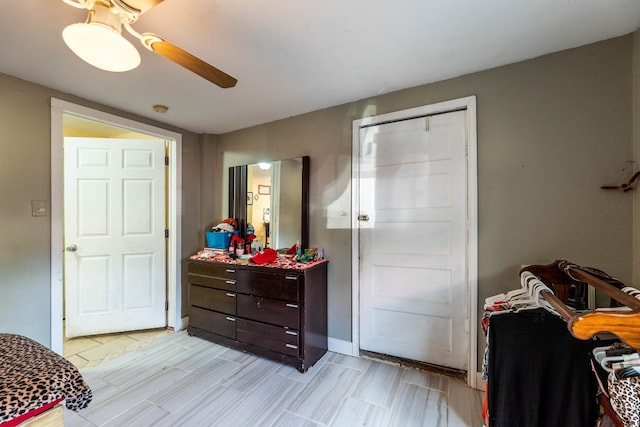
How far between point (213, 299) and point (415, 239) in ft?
6.43

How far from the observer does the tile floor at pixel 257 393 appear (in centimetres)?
164

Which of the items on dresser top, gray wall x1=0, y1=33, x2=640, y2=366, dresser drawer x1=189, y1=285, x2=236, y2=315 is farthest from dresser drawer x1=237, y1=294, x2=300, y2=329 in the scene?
gray wall x1=0, y1=33, x2=640, y2=366

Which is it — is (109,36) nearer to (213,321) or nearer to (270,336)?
(270,336)

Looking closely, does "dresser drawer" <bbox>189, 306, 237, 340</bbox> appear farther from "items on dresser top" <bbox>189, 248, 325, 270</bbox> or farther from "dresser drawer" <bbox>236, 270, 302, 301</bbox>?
"items on dresser top" <bbox>189, 248, 325, 270</bbox>

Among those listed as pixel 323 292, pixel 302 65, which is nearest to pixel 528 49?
pixel 302 65

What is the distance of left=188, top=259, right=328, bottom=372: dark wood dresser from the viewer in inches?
85.0

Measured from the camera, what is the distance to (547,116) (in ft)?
5.63

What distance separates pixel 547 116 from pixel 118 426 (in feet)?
10.7

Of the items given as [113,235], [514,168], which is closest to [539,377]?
[514,168]

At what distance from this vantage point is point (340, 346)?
244 centimetres

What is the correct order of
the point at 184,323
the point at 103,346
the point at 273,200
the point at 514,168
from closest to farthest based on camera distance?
the point at 514,168 < the point at 103,346 < the point at 273,200 < the point at 184,323

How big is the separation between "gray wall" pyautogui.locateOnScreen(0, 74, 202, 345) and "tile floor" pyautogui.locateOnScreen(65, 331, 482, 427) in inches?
25.2

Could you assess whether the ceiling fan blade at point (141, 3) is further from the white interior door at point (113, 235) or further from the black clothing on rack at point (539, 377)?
the white interior door at point (113, 235)

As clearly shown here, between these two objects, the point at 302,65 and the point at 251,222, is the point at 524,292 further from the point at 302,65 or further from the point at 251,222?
the point at 251,222
